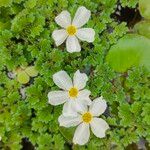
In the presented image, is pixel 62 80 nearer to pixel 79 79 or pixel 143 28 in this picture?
pixel 79 79

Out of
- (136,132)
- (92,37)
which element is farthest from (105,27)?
(136,132)

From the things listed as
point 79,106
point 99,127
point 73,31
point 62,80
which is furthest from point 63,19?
point 99,127

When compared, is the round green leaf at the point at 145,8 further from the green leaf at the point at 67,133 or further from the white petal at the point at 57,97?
the green leaf at the point at 67,133

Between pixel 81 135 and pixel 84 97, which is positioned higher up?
pixel 84 97

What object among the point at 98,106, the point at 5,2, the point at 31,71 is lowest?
the point at 98,106

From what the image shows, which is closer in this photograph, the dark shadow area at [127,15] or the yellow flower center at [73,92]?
the yellow flower center at [73,92]

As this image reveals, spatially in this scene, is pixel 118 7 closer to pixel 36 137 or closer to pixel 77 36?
pixel 77 36

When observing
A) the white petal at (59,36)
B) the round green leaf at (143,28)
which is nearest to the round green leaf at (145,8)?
the round green leaf at (143,28)
